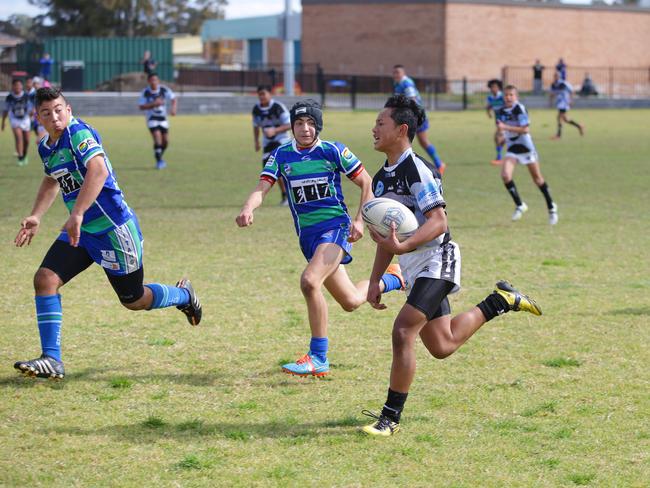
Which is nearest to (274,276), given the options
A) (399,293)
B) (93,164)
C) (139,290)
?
(399,293)

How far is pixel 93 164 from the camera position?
23.8 ft

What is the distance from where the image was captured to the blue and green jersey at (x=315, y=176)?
25.8ft

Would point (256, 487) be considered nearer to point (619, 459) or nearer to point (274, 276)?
point (619, 459)

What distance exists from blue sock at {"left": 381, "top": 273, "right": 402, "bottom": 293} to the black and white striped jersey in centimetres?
184

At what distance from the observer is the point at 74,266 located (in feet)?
25.1

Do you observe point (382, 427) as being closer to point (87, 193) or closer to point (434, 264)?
point (434, 264)

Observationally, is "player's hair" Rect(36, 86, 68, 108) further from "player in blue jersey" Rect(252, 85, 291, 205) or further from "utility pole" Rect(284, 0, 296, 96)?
"utility pole" Rect(284, 0, 296, 96)

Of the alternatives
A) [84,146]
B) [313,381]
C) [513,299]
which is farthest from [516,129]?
[84,146]

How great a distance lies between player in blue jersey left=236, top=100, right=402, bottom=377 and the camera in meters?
7.77

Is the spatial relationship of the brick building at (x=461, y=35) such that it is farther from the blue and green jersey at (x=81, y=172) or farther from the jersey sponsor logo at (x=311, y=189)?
the blue and green jersey at (x=81, y=172)

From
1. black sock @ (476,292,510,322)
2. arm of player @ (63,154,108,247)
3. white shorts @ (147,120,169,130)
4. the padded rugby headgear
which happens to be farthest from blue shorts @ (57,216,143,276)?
white shorts @ (147,120,169,130)

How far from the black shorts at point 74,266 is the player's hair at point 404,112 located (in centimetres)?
240

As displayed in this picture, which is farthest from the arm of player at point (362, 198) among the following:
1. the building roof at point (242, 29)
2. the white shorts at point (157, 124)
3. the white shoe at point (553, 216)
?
the building roof at point (242, 29)

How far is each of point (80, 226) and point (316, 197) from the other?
1.78m
